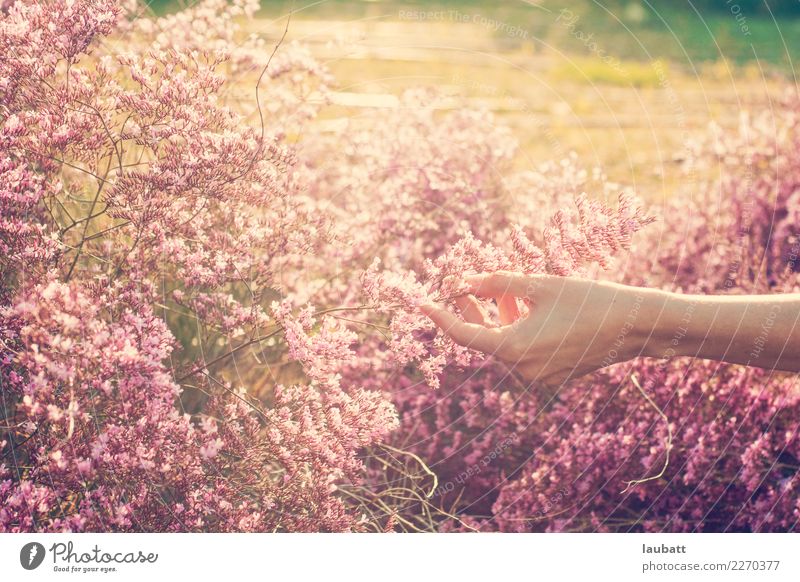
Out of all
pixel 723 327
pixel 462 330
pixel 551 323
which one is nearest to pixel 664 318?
pixel 723 327

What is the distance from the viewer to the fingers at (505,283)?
215 cm

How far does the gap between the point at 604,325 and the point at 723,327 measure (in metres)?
0.34

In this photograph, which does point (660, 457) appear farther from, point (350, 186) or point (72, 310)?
point (72, 310)

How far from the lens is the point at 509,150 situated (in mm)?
3645

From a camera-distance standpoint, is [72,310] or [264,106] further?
[264,106]

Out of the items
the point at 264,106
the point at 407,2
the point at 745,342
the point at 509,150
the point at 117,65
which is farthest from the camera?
the point at 407,2

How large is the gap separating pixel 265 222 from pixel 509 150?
4.95 feet

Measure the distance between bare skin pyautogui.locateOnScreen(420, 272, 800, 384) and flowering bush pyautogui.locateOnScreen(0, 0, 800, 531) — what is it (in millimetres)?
82

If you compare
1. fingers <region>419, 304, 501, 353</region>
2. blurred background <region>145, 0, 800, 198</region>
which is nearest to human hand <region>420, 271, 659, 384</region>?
fingers <region>419, 304, 501, 353</region>

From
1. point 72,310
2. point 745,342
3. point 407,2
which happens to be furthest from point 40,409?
point 407,2

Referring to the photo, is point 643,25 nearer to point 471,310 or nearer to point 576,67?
point 576,67
